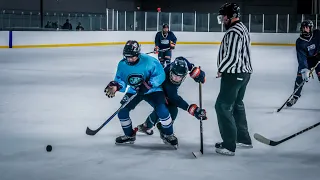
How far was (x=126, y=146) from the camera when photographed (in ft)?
15.1

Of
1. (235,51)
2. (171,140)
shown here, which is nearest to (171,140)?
(171,140)

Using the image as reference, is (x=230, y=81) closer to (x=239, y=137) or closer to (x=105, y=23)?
(x=239, y=137)

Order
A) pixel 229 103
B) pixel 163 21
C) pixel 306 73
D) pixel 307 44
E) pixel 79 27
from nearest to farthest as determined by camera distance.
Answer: pixel 229 103
pixel 306 73
pixel 307 44
pixel 79 27
pixel 163 21

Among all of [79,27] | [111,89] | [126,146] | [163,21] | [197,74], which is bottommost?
[126,146]

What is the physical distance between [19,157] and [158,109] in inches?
43.2

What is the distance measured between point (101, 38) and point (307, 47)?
15191 mm

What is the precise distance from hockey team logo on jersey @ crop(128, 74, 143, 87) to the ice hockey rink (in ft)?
1.70

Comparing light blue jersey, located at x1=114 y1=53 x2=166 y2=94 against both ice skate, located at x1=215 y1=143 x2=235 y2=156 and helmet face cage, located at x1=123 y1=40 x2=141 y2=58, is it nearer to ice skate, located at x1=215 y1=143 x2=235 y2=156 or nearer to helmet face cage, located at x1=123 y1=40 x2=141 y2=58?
helmet face cage, located at x1=123 y1=40 x2=141 y2=58

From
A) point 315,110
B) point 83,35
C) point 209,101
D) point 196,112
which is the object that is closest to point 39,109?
point 209,101

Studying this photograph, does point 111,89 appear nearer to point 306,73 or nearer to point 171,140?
point 171,140

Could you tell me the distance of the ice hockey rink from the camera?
12.5 feet

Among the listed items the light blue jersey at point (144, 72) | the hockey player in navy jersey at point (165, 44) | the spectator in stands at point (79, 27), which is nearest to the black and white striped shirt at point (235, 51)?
the light blue jersey at point (144, 72)

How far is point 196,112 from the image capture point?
4340mm

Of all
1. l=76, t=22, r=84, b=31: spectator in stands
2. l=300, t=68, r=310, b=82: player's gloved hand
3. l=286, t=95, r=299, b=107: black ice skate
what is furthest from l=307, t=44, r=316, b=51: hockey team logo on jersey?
l=76, t=22, r=84, b=31: spectator in stands
